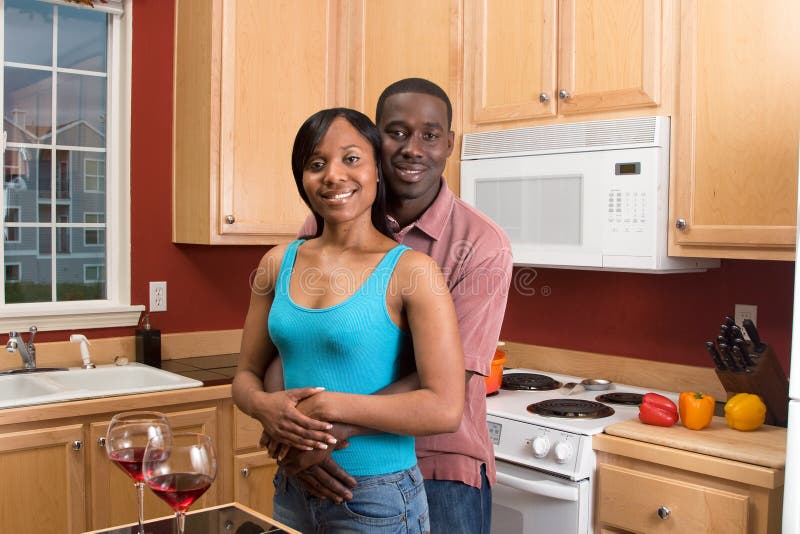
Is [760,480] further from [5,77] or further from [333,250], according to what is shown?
[5,77]

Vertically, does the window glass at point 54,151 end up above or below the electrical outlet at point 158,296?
above

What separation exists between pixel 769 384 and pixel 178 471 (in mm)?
1875

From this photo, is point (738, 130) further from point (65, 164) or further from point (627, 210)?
point (65, 164)

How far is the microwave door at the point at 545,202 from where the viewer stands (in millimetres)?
2658

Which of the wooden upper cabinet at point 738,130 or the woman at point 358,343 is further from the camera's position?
the wooden upper cabinet at point 738,130

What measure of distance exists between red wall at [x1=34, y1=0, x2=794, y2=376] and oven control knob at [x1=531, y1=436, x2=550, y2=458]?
0.76 metres

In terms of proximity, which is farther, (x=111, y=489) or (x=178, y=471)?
(x=111, y=489)

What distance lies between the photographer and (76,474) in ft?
8.24

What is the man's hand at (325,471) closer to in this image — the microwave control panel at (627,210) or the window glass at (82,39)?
the microwave control panel at (627,210)

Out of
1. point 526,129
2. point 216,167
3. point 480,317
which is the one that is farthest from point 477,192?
point 480,317

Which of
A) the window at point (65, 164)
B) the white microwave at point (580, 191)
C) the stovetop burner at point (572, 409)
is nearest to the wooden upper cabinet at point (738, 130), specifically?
the white microwave at point (580, 191)

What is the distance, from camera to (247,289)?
3625mm

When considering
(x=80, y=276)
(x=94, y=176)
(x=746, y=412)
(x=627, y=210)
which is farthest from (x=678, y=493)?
(x=94, y=176)

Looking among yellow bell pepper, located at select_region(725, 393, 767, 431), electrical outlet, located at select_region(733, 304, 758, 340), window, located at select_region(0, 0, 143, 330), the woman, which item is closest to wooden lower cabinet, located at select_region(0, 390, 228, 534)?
window, located at select_region(0, 0, 143, 330)
